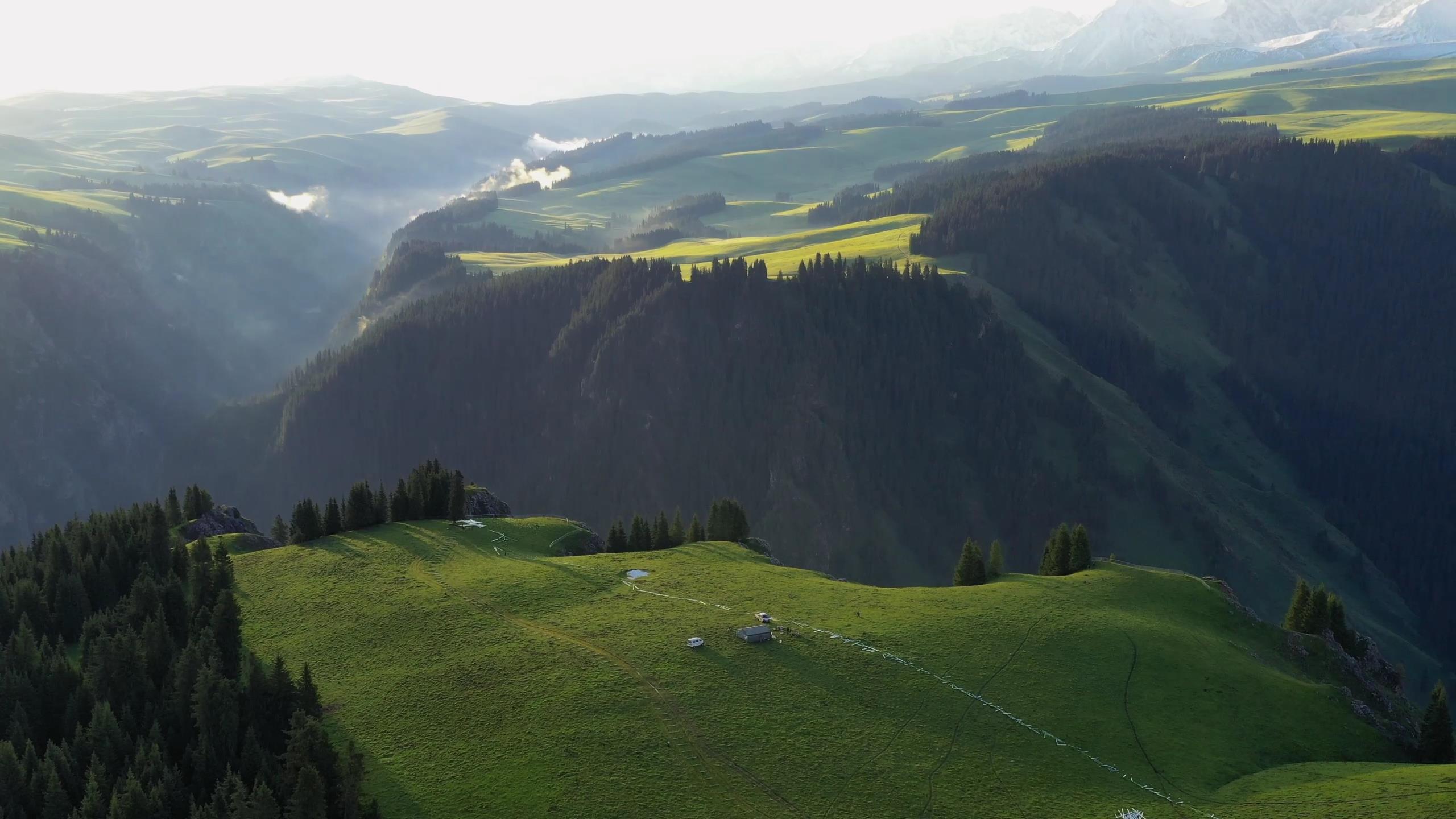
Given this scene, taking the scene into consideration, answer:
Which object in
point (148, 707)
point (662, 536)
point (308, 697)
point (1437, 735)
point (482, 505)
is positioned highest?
point (148, 707)

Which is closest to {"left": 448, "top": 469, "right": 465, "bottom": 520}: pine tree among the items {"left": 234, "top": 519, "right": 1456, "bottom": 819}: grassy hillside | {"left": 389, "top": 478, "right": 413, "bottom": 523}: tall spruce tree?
{"left": 389, "top": 478, "right": 413, "bottom": 523}: tall spruce tree

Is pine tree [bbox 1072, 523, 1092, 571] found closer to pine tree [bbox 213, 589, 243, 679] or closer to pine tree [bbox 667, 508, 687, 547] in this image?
pine tree [bbox 667, 508, 687, 547]

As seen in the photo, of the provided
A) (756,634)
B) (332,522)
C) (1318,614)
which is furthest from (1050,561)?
(332,522)

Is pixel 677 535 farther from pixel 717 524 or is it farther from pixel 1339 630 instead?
pixel 1339 630

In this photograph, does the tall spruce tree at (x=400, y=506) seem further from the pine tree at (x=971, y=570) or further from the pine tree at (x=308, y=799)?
the pine tree at (x=308, y=799)

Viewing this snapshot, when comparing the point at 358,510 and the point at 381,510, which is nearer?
the point at 358,510

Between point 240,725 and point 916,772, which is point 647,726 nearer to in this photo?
point 916,772

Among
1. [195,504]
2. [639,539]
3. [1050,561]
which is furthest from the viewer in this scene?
[195,504]
